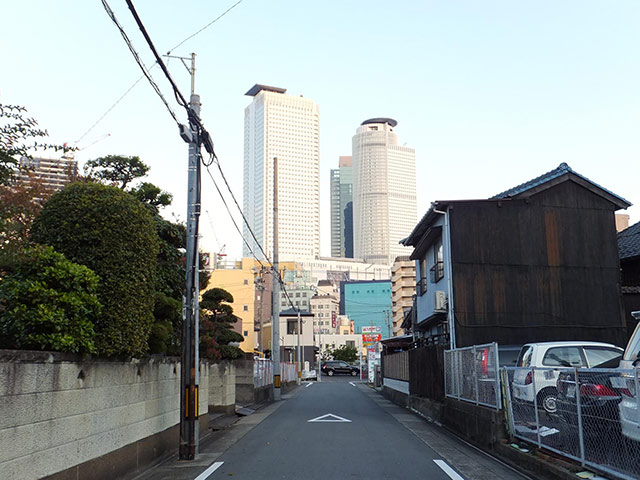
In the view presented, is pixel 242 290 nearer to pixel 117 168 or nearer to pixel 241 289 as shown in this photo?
pixel 241 289

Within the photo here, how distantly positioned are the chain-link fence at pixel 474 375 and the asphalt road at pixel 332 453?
1.60 m

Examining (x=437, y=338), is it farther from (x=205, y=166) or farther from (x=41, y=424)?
(x=41, y=424)

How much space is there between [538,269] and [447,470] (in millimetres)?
14136

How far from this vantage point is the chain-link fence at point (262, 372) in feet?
85.3

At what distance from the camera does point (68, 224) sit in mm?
8344

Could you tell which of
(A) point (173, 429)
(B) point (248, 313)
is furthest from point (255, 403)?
→ (B) point (248, 313)

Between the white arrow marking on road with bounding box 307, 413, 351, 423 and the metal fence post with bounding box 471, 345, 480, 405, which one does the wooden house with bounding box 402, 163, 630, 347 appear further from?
the metal fence post with bounding box 471, 345, 480, 405

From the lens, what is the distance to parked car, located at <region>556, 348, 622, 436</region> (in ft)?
23.9

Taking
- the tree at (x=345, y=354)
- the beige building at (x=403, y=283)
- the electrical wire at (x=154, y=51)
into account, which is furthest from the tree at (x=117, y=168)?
the beige building at (x=403, y=283)

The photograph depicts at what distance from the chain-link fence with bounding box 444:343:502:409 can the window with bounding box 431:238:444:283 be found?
20.8ft

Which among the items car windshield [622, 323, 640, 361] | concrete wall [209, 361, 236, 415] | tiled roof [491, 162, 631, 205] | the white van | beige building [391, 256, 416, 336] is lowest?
concrete wall [209, 361, 236, 415]

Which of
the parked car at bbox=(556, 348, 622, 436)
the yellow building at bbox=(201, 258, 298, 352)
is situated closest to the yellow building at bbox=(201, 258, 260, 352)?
the yellow building at bbox=(201, 258, 298, 352)


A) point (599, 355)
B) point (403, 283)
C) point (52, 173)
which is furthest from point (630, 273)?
point (403, 283)

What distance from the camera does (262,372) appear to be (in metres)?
28.8
